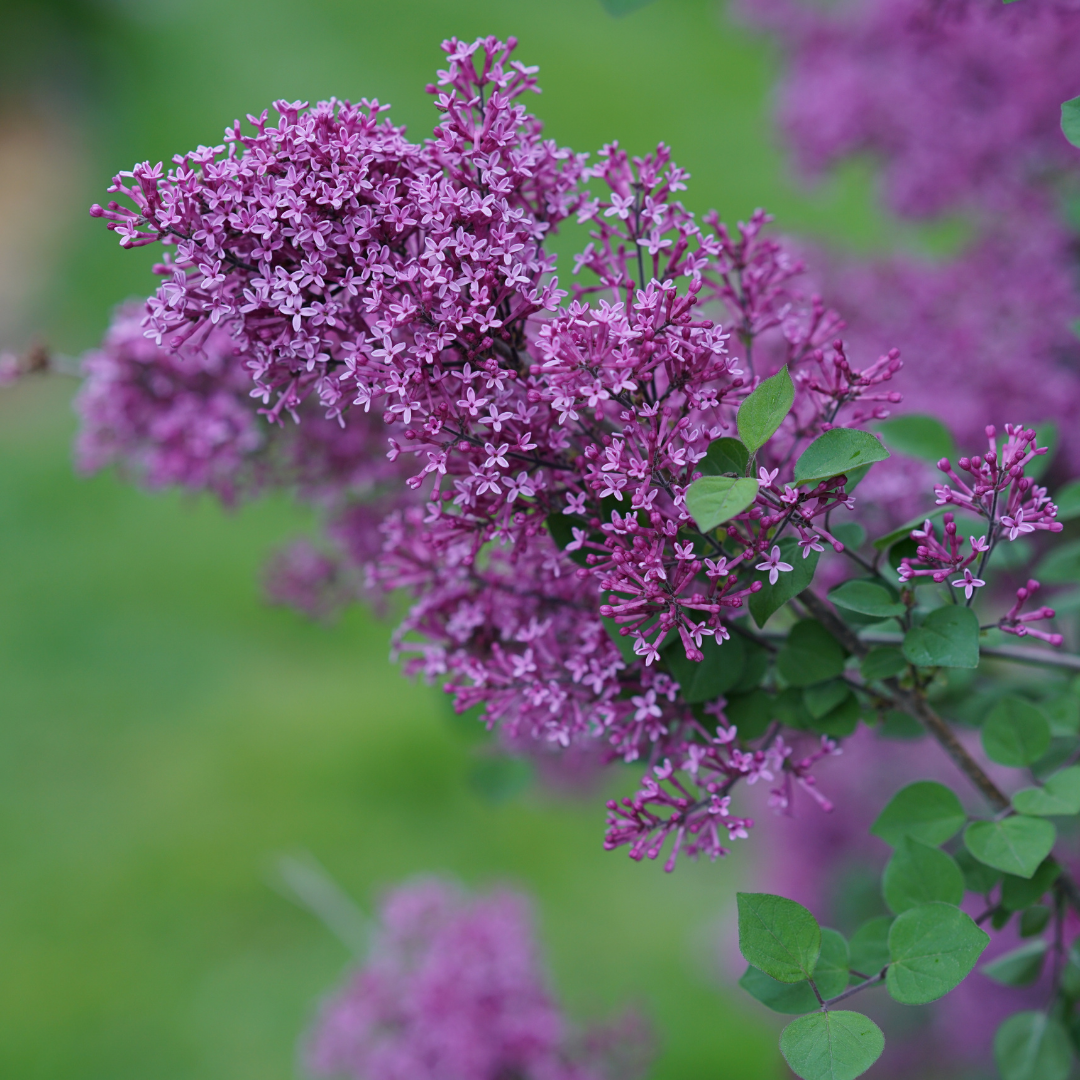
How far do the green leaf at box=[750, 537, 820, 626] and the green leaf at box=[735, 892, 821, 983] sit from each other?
0.34 feet

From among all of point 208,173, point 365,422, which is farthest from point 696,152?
point 208,173

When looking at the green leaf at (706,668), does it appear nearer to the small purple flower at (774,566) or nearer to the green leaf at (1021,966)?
the small purple flower at (774,566)

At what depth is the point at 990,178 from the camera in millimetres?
900

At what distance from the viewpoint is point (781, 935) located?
16.2 inches

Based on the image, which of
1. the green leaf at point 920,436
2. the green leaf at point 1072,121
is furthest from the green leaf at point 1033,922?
the green leaf at point 1072,121

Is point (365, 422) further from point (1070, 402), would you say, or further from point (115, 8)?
point (115, 8)

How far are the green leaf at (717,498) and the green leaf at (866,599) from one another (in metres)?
0.09

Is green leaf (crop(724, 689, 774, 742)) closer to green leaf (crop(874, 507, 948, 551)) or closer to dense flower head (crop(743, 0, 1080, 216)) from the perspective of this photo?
green leaf (crop(874, 507, 948, 551))

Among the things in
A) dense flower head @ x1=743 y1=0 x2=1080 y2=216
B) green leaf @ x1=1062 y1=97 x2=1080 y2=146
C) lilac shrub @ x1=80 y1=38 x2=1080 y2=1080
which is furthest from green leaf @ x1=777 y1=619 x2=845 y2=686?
dense flower head @ x1=743 y1=0 x2=1080 y2=216

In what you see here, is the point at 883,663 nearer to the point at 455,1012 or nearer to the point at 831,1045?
the point at 831,1045

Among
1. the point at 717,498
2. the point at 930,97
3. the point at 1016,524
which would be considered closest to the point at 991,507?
the point at 1016,524

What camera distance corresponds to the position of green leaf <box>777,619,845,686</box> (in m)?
0.45

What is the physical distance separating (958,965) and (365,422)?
1.35ft

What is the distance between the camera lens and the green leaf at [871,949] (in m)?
0.46
